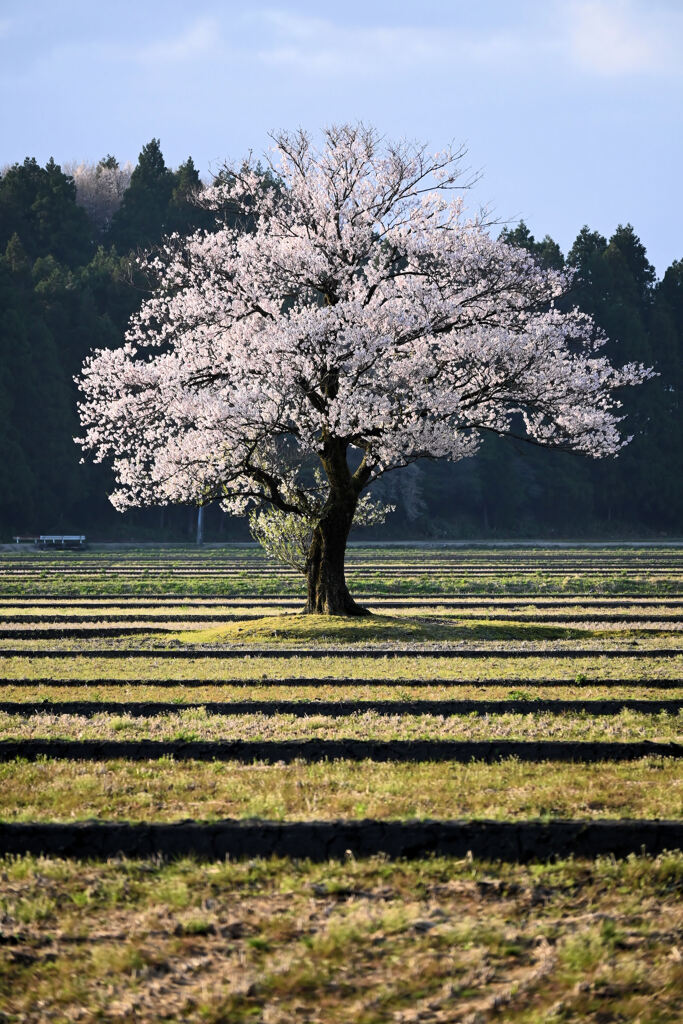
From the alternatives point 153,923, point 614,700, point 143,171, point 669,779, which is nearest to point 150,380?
point 614,700

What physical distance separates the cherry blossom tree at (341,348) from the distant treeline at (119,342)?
36.9m

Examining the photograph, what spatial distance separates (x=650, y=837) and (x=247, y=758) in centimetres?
364

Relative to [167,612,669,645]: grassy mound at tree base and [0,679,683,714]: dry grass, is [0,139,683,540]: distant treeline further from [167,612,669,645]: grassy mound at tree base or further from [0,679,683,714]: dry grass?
[0,679,683,714]: dry grass

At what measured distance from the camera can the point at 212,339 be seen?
21.7 m

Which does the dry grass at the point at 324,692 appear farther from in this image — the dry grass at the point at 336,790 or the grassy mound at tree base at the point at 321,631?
the grassy mound at tree base at the point at 321,631

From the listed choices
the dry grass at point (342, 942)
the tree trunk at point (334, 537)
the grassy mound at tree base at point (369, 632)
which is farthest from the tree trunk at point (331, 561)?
the dry grass at point (342, 942)

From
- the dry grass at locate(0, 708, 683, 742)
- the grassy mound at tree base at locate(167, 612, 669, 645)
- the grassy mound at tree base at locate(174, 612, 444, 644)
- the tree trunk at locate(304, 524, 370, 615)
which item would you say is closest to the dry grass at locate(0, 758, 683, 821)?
the dry grass at locate(0, 708, 683, 742)

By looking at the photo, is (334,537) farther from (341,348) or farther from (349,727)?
(349,727)

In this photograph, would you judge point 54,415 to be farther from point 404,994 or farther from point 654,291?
point 404,994

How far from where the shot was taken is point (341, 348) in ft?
66.0

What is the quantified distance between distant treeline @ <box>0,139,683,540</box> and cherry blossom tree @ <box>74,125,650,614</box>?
36885mm

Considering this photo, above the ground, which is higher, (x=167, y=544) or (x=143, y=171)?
(x=143, y=171)

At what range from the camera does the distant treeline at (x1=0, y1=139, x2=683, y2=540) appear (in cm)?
5934

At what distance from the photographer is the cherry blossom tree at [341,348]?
802 inches
